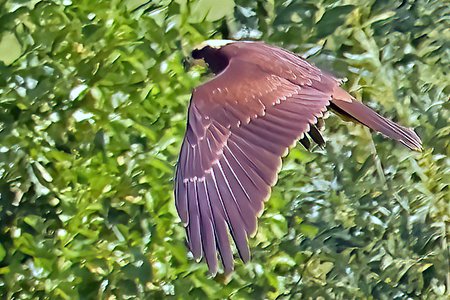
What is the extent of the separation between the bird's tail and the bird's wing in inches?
3.6

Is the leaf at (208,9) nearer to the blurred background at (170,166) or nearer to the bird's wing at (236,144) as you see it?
the blurred background at (170,166)

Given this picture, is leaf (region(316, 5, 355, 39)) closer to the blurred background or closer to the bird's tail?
the blurred background

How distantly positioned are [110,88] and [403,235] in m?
0.93

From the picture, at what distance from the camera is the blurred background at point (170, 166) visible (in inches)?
136

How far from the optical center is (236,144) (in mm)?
3236

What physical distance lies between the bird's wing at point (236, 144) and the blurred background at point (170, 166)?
22cm

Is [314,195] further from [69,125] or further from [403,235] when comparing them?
[69,125]

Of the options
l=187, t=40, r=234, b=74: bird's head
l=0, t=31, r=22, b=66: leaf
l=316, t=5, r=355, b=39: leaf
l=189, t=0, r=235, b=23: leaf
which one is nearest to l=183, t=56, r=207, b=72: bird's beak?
l=187, t=40, r=234, b=74: bird's head

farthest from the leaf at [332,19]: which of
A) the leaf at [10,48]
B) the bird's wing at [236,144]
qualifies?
the leaf at [10,48]

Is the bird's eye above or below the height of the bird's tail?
above

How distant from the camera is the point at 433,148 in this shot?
12.7 ft

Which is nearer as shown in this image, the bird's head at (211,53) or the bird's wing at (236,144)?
the bird's wing at (236,144)

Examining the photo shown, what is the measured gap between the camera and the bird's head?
3643mm

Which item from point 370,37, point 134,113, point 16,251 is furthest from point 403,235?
point 16,251
